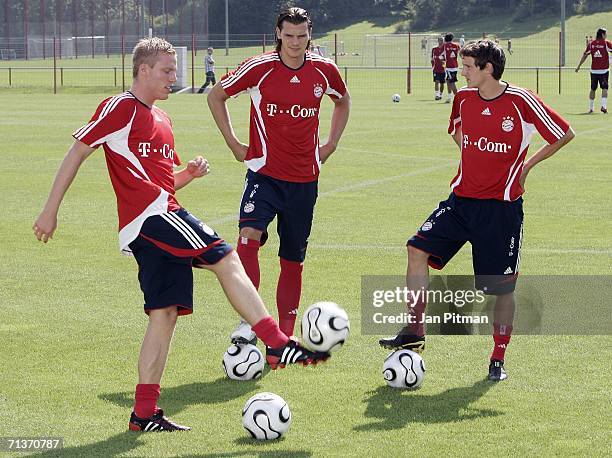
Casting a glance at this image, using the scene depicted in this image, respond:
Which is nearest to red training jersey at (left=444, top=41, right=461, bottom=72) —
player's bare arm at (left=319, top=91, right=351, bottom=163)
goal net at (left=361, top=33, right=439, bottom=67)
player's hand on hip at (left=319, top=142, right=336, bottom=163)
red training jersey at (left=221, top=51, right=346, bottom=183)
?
player's bare arm at (left=319, top=91, right=351, bottom=163)

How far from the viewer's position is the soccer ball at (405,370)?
7523 mm

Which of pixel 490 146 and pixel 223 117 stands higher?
pixel 223 117

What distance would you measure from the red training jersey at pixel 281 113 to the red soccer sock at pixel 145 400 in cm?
242

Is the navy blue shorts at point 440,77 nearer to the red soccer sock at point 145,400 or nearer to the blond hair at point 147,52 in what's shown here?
the blond hair at point 147,52

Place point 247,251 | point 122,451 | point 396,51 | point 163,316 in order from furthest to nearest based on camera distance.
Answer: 1. point 396,51
2. point 247,251
3. point 163,316
4. point 122,451

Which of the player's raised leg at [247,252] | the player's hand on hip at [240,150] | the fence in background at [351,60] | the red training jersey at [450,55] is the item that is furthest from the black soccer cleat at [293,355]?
the fence in background at [351,60]

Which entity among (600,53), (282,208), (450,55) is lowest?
(282,208)

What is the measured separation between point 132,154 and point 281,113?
212 cm

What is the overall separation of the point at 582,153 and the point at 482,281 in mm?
15537

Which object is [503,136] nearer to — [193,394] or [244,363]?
[244,363]

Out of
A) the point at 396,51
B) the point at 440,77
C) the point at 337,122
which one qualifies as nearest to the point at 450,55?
the point at 440,77

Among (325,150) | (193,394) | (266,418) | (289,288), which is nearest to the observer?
(266,418)

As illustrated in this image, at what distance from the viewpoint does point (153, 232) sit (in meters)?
6.66

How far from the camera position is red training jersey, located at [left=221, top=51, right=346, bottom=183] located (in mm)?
8578
